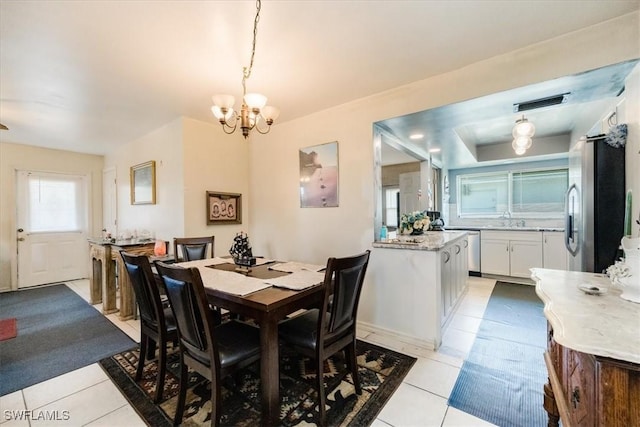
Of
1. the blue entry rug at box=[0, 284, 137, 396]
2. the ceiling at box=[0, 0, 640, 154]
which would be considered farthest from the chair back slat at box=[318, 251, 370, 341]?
the blue entry rug at box=[0, 284, 137, 396]

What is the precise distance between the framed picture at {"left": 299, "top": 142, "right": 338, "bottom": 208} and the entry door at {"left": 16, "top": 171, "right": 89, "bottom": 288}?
478cm

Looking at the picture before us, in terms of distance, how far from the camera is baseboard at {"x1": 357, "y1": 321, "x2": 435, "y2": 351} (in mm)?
2449

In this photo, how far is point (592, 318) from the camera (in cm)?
97

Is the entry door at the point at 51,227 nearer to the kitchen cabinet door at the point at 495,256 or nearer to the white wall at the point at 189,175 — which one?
the white wall at the point at 189,175

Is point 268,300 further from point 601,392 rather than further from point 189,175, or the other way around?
point 189,175

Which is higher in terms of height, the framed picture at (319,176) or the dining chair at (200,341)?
the framed picture at (319,176)

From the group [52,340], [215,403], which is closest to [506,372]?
[215,403]

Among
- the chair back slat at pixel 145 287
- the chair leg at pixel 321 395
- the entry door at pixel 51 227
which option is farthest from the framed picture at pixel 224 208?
the entry door at pixel 51 227

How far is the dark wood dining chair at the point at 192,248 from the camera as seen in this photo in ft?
9.41

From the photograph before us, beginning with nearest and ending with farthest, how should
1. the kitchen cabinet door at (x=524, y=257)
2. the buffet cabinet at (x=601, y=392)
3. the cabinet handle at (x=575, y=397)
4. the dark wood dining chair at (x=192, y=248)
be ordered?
A: the buffet cabinet at (x=601, y=392) < the cabinet handle at (x=575, y=397) < the dark wood dining chair at (x=192, y=248) < the kitchen cabinet door at (x=524, y=257)

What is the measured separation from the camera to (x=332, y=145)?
3.08 m

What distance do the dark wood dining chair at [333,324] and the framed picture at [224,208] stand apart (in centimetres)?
223

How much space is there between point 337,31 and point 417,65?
0.81m

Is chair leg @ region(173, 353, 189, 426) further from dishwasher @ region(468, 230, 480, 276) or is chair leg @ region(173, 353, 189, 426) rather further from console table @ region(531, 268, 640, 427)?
dishwasher @ region(468, 230, 480, 276)
